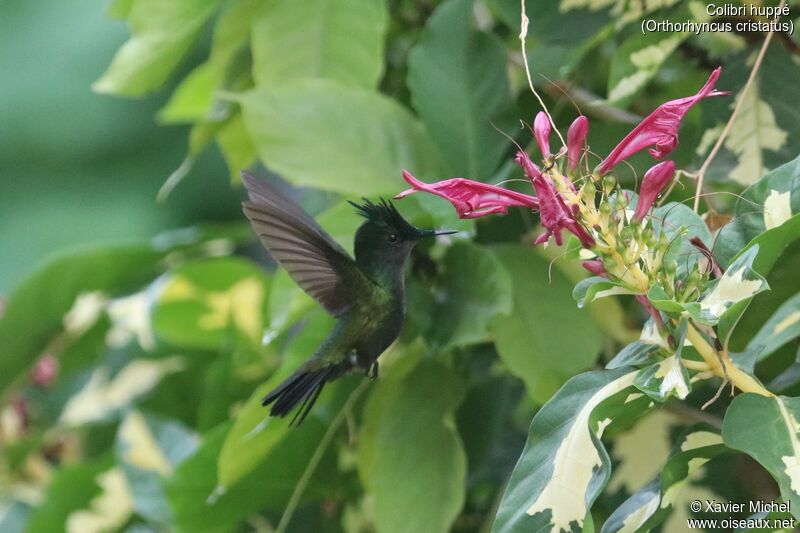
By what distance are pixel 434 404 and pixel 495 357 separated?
0.09m

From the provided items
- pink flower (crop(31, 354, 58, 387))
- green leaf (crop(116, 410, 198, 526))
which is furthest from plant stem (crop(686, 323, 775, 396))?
pink flower (crop(31, 354, 58, 387))

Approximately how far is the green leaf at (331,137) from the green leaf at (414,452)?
0.38 ft

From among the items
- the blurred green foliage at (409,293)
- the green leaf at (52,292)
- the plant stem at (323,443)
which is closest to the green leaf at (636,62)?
the blurred green foliage at (409,293)

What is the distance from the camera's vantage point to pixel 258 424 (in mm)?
530

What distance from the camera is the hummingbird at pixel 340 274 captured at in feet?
1.30

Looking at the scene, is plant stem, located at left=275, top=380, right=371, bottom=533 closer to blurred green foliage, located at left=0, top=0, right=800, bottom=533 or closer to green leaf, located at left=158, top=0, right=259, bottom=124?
blurred green foliage, located at left=0, top=0, right=800, bottom=533

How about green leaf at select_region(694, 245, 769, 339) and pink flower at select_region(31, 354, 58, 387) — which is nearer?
green leaf at select_region(694, 245, 769, 339)

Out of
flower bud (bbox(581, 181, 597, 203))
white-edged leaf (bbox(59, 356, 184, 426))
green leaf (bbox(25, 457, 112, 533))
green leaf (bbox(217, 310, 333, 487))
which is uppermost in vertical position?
flower bud (bbox(581, 181, 597, 203))

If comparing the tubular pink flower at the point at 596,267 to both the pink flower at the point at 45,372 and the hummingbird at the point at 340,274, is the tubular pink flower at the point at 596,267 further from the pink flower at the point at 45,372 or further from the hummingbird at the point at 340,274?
the pink flower at the point at 45,372

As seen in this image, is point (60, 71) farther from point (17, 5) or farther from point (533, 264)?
point (533, 264)

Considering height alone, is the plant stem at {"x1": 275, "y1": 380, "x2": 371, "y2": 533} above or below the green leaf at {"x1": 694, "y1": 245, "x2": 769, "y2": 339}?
below

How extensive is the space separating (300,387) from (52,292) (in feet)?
1.68

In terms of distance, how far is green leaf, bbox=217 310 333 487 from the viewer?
531 millimetres

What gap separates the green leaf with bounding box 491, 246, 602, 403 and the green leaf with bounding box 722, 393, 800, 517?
0.44 feet
